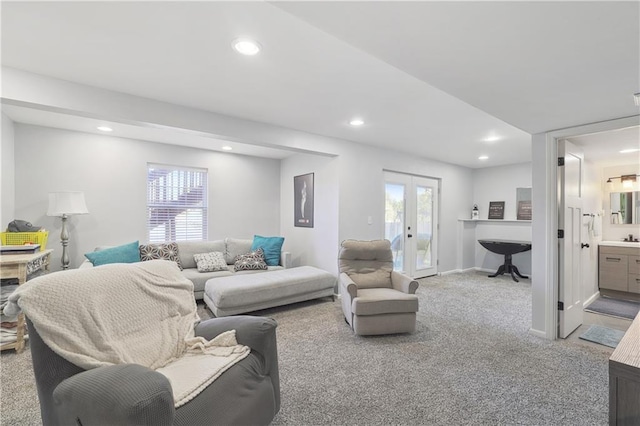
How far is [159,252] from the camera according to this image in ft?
13.3

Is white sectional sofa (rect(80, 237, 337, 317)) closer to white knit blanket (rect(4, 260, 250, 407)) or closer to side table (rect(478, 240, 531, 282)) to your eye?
white knit blanket (rect(4, 260, 250, 407))

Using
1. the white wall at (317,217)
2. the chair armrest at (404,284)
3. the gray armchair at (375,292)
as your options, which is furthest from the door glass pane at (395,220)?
the chair armrest at (404,284)

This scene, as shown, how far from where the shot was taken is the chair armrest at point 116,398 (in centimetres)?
103

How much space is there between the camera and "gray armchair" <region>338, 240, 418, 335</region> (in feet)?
9.39

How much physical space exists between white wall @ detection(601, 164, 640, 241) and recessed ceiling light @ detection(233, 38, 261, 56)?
5706 mm

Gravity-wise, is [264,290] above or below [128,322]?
below

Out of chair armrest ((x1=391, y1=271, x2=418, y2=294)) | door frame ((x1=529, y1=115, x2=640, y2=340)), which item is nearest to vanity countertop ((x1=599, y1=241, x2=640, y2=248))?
door frame ((x1=529, y1=115, x2=640, y2=340))

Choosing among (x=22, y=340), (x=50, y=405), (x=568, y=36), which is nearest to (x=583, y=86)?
(x=568, y=36)

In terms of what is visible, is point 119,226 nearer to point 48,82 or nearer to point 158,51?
point 48,82

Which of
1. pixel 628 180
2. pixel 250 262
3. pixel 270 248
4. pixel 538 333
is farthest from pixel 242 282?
pixel 628 180

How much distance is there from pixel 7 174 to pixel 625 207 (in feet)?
26.7

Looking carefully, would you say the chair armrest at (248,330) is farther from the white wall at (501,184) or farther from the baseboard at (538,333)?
the white wall at (501,184)

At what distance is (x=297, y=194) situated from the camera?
5.13 meters

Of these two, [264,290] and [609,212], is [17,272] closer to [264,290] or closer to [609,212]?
[264,290]
